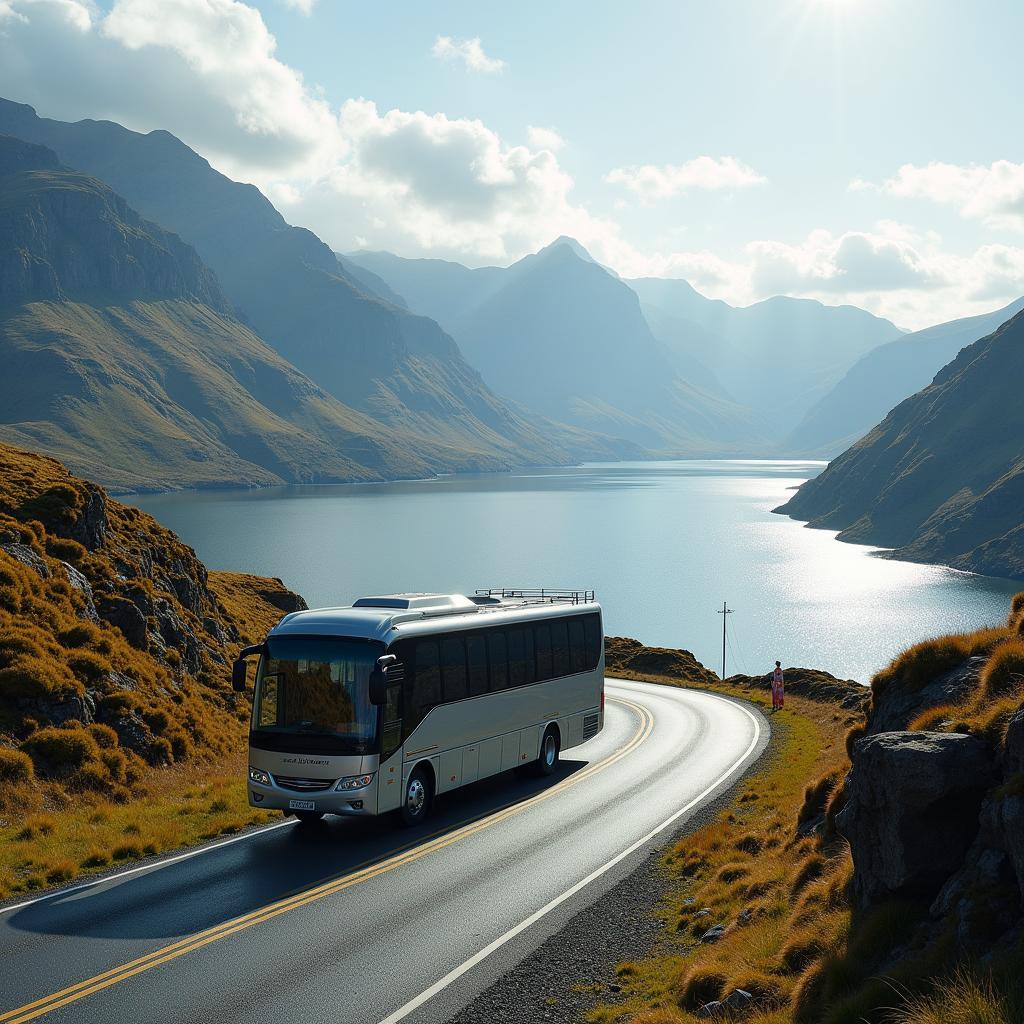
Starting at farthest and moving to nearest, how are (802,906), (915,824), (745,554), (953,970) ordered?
(745,554) → (802,906) → (915,824) → (953,970)

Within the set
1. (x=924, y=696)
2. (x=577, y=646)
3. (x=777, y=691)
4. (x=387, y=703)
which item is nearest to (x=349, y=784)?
(x=387, y=703)

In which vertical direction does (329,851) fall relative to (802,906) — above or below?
below

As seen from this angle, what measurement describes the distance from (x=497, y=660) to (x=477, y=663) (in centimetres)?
96

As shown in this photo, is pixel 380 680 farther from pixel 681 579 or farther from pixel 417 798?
pixel 681 579

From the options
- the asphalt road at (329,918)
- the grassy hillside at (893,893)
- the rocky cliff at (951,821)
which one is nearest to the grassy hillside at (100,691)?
the asphalt road at (329,918)

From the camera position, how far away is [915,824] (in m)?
9.45

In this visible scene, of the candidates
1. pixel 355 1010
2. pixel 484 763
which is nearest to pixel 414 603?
pixel 484 763

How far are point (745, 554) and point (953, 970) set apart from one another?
17158 cm

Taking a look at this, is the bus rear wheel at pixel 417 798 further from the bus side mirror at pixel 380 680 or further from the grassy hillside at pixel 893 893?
the grassy hillside at pixel 893 893

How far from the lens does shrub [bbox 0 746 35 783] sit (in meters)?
19.3

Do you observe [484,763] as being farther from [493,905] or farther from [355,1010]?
[355,1010]

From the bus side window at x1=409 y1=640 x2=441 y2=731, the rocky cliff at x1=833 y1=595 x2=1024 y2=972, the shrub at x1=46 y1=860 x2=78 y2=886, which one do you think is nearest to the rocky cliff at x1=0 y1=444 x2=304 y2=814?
the shrub at x1=46 y1=860 x2=78 y2=886

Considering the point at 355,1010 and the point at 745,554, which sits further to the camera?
the point at 745,554

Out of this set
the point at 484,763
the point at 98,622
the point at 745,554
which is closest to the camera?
the point at 484,763
